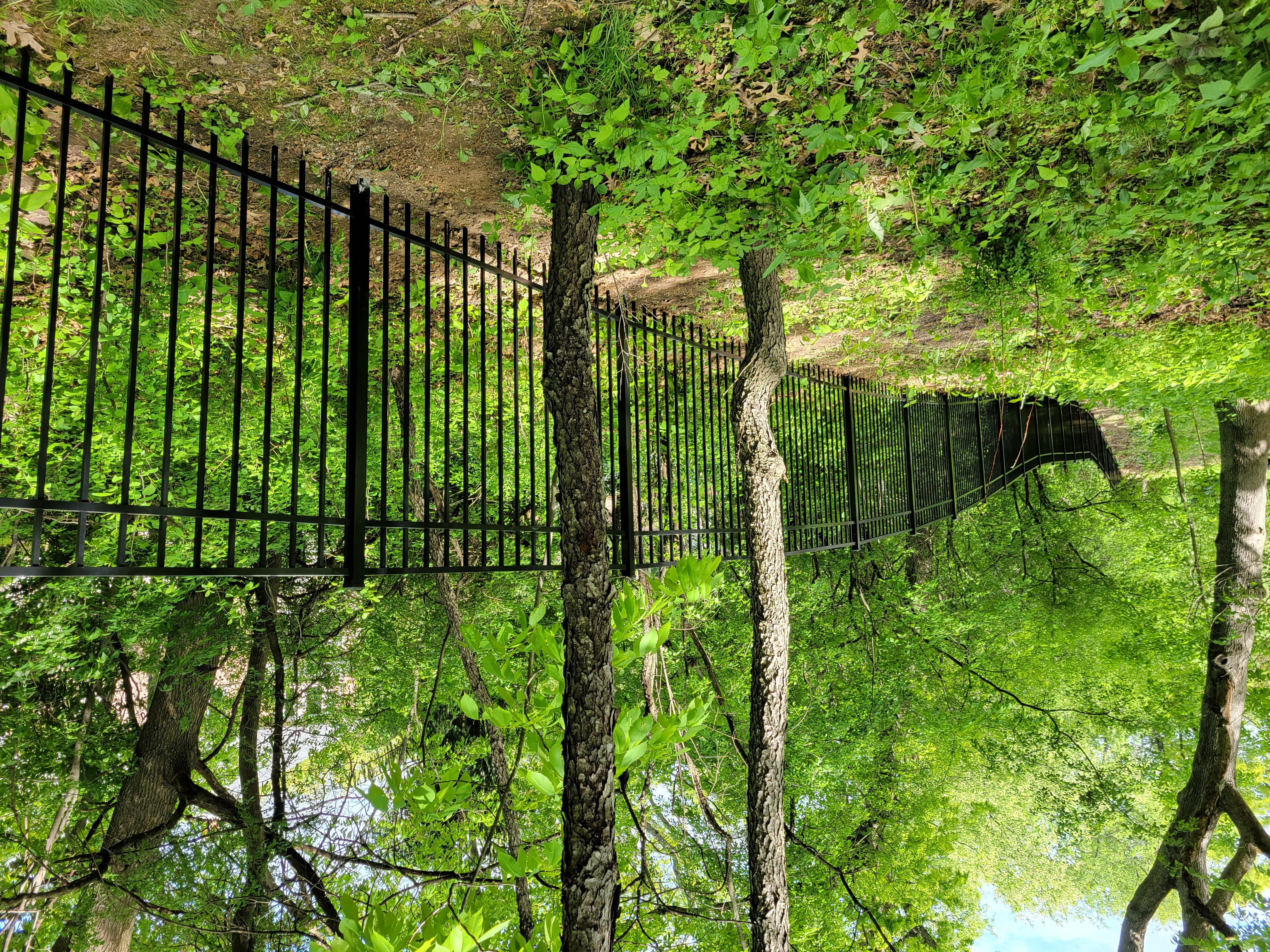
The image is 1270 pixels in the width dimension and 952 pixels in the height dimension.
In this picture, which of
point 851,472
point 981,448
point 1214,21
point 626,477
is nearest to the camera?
point 1214,21

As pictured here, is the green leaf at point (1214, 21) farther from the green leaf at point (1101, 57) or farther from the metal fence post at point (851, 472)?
the metal fence post at point (851, 472)

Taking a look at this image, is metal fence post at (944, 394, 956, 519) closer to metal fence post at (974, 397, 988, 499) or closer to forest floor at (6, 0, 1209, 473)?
metal fence post at (974, 397, 988, 499)

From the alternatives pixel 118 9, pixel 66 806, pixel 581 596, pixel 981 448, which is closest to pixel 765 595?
pixel 581 596

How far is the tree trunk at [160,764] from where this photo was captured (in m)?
7.95

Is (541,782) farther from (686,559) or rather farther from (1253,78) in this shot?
(1253,78)

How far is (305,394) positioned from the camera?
7.24 metres

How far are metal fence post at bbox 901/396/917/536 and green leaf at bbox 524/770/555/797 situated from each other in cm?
719

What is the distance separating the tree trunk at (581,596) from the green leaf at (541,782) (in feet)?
2.22

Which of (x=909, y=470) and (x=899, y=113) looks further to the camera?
(x=909, y=470)

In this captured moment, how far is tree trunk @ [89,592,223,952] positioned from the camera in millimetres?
7953

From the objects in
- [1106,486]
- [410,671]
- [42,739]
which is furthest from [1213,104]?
[1106,486]

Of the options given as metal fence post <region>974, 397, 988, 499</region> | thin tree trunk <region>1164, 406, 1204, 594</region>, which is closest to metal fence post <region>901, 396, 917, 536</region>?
metal fence post <region>974, 397, 988, 499</region>

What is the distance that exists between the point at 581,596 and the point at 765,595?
1.57 metres

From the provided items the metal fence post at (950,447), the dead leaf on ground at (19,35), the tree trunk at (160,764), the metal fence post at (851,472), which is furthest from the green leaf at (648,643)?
the tree trunk at (160,764)
